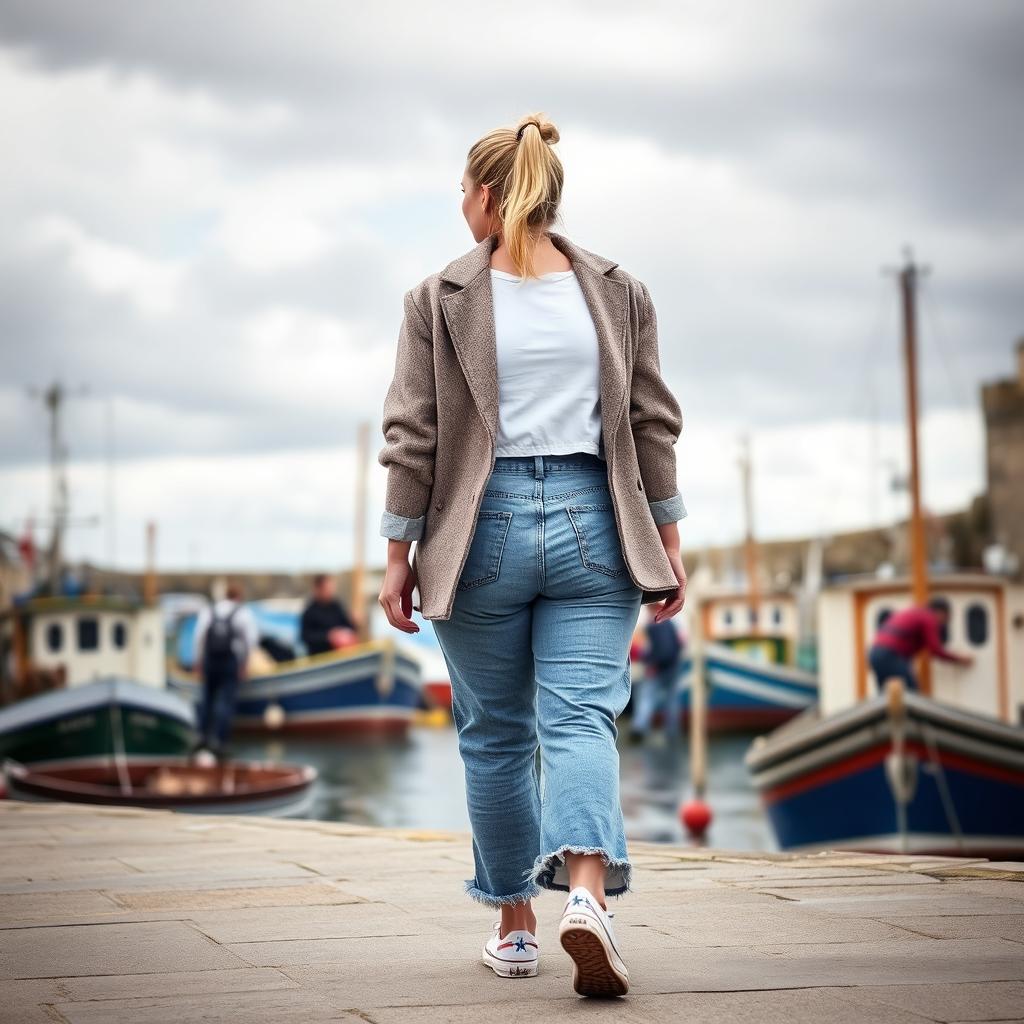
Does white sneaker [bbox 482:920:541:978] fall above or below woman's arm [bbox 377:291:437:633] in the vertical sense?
below

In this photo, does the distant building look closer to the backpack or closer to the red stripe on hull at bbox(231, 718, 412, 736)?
the red stripe on hull at bbox(231, 718, 412, 736)

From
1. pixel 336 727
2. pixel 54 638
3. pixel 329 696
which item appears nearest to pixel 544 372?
pixel 54 638

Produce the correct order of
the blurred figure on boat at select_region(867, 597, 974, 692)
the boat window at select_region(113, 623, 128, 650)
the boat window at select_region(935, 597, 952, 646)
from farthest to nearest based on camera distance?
the boat window at select_region(113, 623, 128, 650), the boat window at select_region(935, 597, 952, 646), the blurred figure on boat at select_region(867, 597, 974, 692)

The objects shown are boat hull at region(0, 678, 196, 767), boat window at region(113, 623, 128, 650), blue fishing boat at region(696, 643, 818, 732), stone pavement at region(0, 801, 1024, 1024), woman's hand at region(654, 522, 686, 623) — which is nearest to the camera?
stone pavement at region(0, 801, 1024, 1024)

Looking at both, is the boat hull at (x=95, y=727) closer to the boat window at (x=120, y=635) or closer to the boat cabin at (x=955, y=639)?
the boat window at (x=120, y=635)

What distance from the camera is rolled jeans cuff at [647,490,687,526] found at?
131 inches

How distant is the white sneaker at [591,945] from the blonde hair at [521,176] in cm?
127

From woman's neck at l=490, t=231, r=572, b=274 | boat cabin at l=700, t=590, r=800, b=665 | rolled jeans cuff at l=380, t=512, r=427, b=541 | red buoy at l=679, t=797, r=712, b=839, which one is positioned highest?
woman's neck at l=490, t=231, r=572, b=274

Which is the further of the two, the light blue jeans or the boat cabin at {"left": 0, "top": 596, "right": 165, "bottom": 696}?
the boat cabin at {"left": 0, "top": 596, "right": 165, "bottom": 696}

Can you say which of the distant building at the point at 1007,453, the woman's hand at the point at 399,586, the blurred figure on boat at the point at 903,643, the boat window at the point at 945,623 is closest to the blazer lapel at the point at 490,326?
the woman's hand at the point at 399,586

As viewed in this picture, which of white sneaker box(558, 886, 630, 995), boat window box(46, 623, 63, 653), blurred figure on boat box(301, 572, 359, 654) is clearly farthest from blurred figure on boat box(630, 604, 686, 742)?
white sneaker box(558, 886, 630, 995)

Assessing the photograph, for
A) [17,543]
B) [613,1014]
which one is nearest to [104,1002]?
[613,1014]

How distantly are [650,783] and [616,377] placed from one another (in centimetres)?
2027

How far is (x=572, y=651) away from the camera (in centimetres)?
310
